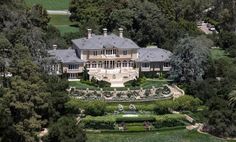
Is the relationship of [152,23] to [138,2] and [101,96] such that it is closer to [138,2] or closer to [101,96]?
[138,2]

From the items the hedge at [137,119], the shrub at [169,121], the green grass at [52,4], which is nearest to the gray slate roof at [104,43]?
the hedge at [137,119]

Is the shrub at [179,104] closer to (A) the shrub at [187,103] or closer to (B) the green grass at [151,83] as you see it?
(A) the shrub at [187,103]

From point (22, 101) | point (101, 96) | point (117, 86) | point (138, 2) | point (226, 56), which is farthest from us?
point (138, 2)

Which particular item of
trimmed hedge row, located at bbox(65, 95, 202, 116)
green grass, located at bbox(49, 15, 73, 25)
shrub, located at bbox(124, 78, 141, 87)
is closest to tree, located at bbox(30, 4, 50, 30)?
green grass, located at bbox(49, 15, 73, 25)

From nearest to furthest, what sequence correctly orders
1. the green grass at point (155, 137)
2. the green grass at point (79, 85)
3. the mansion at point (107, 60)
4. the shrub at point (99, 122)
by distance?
the green grass at point (155, 137), the shrub at point (99, 122), the green grass at point (79, 85), the mansion at point (107, 60)

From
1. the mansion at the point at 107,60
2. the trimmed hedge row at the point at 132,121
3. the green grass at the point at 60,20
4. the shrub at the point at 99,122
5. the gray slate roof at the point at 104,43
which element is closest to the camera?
the shrub at the point at 99,122

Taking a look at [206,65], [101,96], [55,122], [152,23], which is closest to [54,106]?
[55,122]

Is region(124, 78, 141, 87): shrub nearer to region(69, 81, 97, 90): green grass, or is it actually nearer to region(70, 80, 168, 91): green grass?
region(70, 80, 168, 91): green grass
